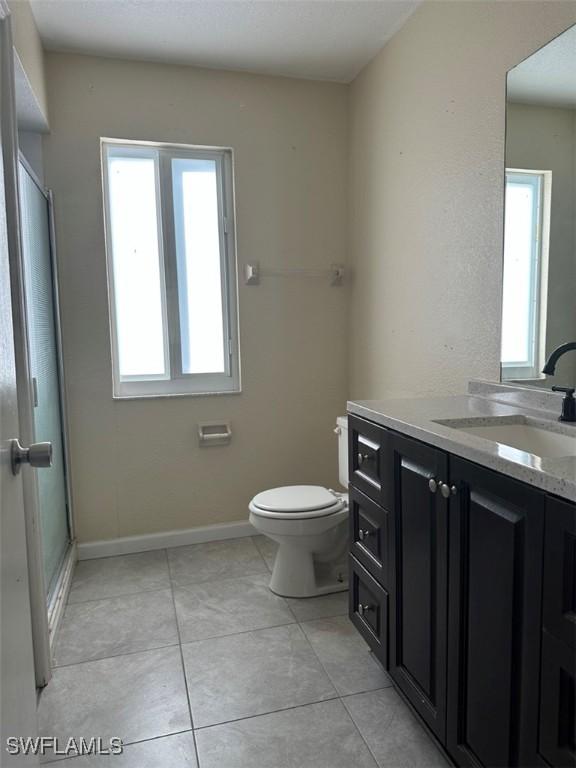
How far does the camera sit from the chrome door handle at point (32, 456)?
0.94m

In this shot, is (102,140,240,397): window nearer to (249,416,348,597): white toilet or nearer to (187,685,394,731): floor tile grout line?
(249,416,348,597): white toilet

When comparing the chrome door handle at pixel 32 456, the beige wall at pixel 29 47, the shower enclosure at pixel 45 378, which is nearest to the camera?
the chrome door handle at pixel 32 456

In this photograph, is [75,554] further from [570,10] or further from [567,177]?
[570,10]

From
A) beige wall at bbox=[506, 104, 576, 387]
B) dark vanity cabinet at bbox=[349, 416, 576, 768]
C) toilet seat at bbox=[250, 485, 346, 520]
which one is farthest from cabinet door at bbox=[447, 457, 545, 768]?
toilet seat at bbox=[250, 485, 346, 520]

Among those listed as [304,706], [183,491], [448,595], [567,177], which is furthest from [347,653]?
[567,177]

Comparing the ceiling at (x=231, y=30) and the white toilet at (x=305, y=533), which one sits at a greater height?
the ceiling at (x=231, y=30)

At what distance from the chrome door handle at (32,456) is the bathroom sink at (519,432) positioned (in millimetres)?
996

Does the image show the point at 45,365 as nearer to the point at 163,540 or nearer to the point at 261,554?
the point at 163,540

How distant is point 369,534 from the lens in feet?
5.64

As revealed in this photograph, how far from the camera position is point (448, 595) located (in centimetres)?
128

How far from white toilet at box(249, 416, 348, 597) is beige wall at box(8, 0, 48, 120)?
1.91 m

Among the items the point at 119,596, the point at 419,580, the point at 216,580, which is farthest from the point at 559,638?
the point at 119,596

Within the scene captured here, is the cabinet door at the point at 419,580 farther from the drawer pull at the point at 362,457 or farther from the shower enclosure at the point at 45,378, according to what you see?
the shower enclosure at the point at 45,378

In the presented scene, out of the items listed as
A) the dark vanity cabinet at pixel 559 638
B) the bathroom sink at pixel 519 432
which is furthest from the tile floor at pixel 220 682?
the bathroom sink at pixel 519 432
